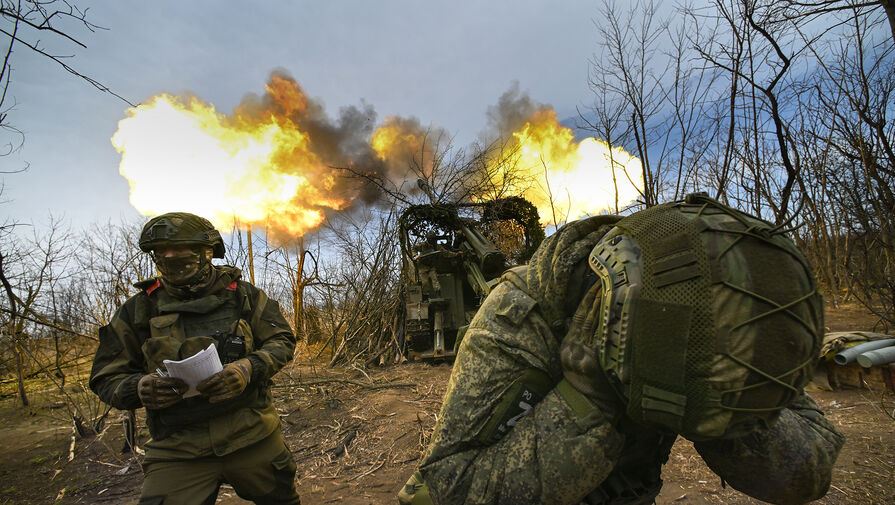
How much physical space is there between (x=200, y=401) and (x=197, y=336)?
1.21 ft

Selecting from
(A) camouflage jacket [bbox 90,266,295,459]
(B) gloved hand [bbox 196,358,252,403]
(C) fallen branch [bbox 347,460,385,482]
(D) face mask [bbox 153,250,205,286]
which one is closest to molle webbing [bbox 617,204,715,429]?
(B) gloved hand [bbox 196,358,252,403]

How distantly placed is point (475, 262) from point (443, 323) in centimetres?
134

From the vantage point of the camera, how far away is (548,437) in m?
1.24

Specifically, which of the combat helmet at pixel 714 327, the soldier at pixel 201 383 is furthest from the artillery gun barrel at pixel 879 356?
the soldier at pixel 201 383

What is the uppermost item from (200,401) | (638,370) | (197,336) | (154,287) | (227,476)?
(154,287)

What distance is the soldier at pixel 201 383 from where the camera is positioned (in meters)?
2.15

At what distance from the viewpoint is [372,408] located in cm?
531

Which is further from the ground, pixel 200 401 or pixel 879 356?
pixel 200 401

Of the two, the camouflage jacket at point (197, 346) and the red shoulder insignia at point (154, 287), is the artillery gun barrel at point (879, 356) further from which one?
the red shoulder insignia at point (154, 287)

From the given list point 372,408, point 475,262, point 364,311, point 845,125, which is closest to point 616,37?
point 845,125

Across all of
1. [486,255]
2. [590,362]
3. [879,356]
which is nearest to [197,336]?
[590,362]

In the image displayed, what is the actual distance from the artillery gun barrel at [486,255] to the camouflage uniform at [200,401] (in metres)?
4.75

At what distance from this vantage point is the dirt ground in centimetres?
316

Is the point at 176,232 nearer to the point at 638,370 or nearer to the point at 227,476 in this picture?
the point at 227,476
